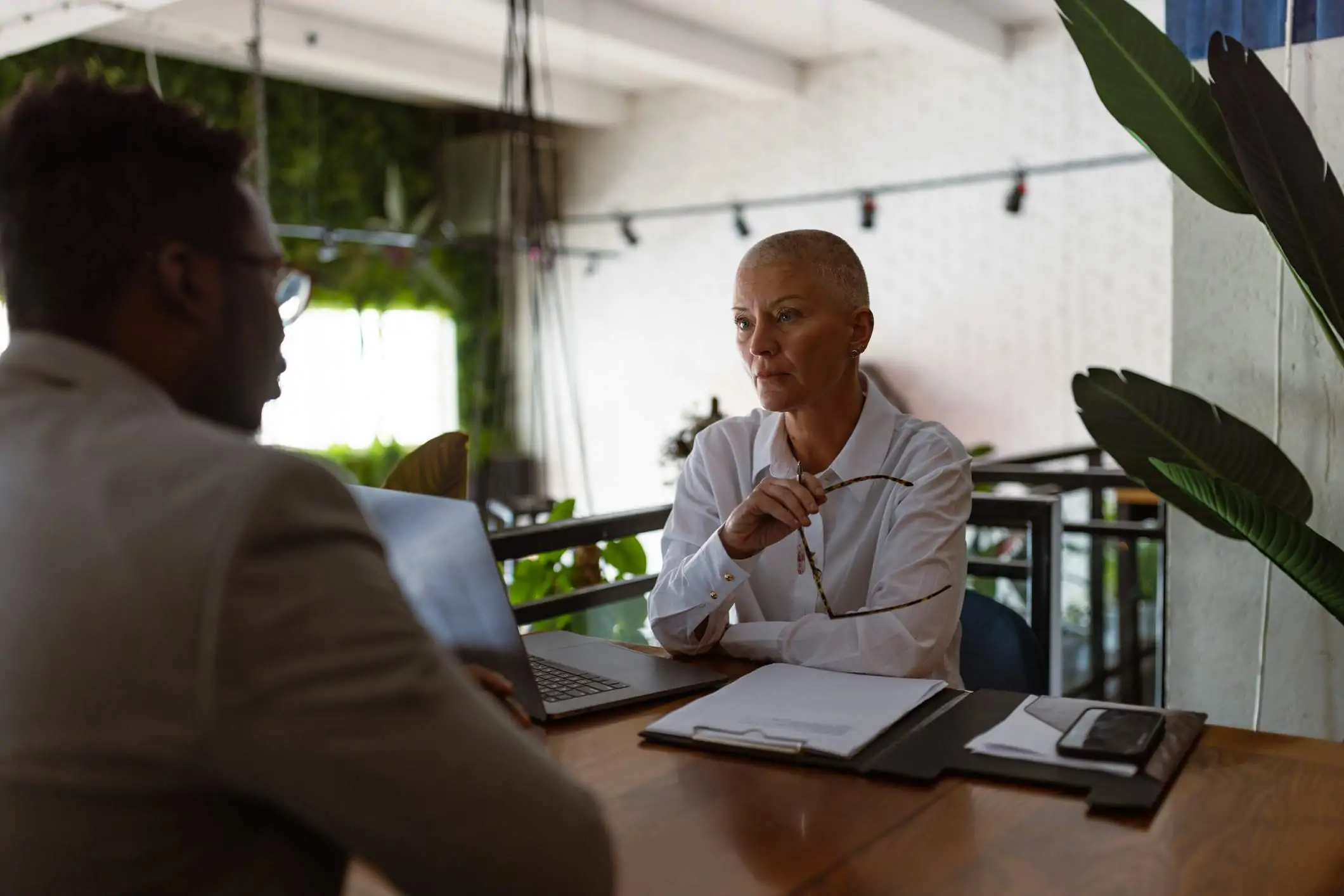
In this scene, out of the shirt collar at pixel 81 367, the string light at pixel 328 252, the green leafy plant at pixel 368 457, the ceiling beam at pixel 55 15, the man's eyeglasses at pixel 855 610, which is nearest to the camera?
the shirt collar at pixel 81 367

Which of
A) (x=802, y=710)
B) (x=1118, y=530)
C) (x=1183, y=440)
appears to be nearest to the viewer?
(x=802, y=710)

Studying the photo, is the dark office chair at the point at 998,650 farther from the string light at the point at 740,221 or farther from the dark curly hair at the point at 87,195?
the string light at the point at 740,221

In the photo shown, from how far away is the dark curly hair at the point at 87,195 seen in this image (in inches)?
28.4

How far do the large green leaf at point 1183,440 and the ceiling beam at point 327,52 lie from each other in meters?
5.60

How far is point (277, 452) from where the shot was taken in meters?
0.65

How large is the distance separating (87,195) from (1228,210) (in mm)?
1999

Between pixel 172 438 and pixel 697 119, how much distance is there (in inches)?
350

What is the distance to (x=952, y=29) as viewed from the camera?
704 cm

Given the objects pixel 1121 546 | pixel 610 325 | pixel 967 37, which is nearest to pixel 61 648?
pixel 1121 546

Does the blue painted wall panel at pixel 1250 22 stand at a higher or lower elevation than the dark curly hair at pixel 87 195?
higher

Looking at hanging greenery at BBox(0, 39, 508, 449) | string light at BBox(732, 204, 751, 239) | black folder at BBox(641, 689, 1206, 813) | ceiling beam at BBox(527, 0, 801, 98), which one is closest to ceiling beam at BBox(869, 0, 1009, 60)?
ceiling beam at BBox(527, 0, 801, 98)

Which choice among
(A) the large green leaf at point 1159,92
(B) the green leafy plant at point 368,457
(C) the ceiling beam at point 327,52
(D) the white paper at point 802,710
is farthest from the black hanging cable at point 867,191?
(D) the white paper at point 802,710

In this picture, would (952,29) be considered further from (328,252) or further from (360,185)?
(360,185)

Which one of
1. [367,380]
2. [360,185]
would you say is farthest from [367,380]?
[360,185]
